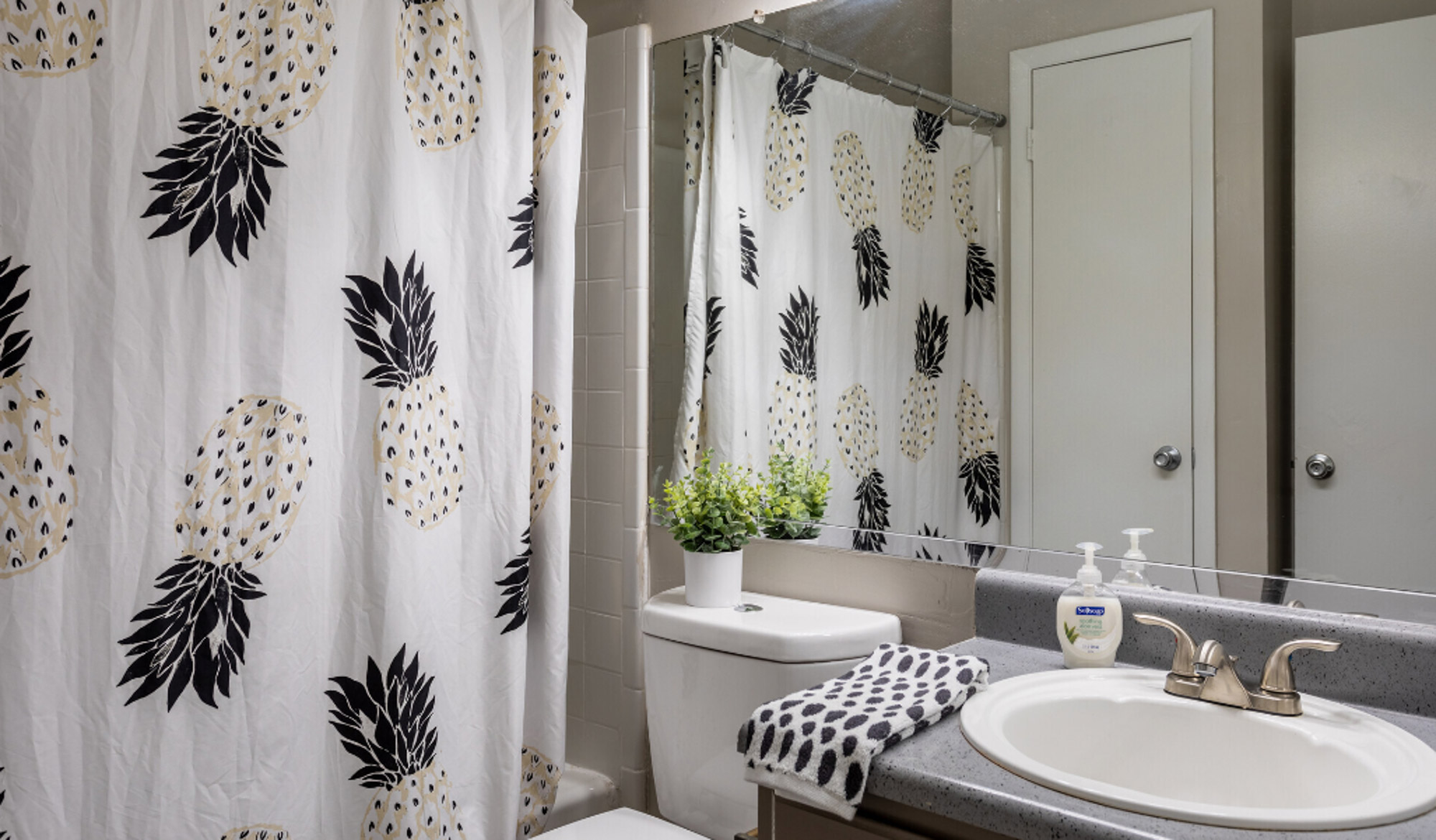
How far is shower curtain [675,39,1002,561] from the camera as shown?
5.16 ft

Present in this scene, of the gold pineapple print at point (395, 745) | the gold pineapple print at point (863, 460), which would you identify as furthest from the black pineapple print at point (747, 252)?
the gold pineapple print at point (395, 745)

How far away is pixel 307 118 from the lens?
4.98 ft

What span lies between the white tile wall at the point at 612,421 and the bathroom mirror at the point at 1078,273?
112 mm

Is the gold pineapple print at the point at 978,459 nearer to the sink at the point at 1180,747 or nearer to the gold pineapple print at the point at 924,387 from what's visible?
the gold pineapple print at the point at 924,387

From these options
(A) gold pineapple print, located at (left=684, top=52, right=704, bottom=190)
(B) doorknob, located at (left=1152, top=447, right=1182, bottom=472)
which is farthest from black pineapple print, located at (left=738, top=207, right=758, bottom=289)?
(B) doorknob, located at (left=1152, top=447, right=1182, bottom=472)

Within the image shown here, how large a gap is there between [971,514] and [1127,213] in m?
0.52

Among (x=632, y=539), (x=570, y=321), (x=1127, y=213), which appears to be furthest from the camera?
(x=632, y=539)

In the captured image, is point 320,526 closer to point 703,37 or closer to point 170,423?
point 170,423

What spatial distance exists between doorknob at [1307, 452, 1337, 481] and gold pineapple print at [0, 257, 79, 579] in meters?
1.62

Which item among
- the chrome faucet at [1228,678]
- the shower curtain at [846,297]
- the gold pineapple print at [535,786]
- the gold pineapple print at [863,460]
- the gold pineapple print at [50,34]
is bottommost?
the gold pineapple print at [535,786]

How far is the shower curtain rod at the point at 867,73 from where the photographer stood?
155 cm

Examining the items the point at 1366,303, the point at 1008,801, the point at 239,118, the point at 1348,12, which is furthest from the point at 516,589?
the point at 1348,12

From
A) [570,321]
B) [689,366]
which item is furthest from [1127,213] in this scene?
[570,321]

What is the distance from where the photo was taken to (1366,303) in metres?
1.22
